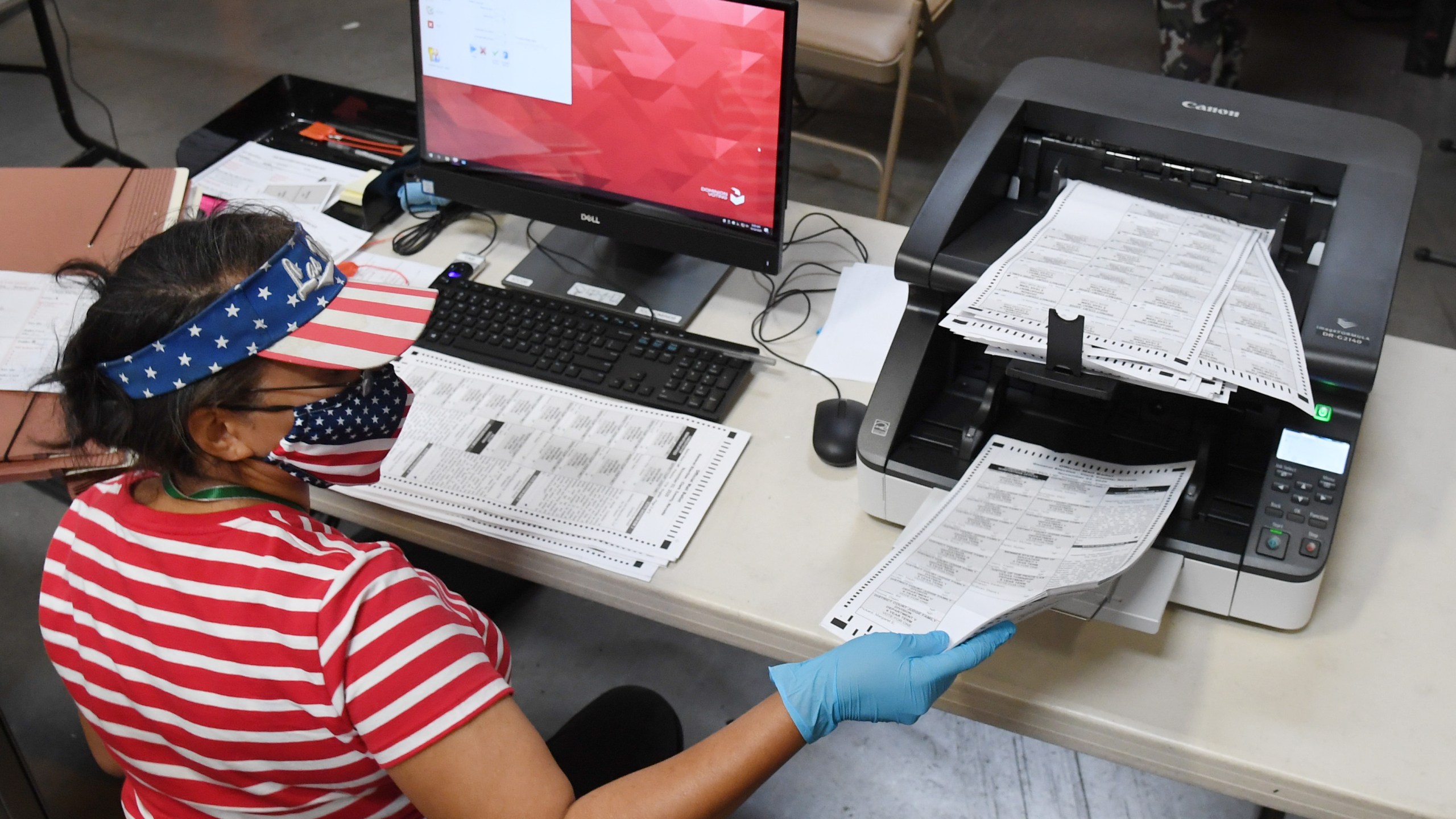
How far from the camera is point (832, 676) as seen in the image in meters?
0.94

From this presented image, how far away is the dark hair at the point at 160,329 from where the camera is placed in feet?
2.82

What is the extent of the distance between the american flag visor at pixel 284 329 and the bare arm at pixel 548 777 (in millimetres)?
319

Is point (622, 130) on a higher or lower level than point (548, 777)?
higher

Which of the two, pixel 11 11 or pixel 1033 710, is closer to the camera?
pixel 1033 710

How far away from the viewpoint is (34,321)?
141 centimetres

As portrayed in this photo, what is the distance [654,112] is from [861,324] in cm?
38

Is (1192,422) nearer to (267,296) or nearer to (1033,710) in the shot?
(1033,710)

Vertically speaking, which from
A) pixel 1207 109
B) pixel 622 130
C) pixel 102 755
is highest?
pixel 1207 109

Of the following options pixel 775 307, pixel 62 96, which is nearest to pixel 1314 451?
pixel 775 307

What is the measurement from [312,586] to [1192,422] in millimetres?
835

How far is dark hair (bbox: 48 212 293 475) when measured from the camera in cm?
86

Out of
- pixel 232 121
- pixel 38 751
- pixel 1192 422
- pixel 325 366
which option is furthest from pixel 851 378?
pixel 38 751

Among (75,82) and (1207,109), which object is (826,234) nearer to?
(1207,109)

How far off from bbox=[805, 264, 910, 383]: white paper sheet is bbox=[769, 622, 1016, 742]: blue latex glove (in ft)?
1.53
